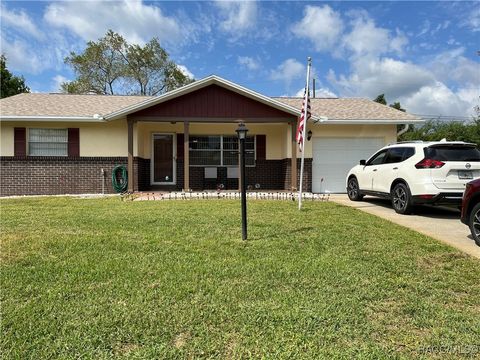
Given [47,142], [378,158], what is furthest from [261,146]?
[47,142]

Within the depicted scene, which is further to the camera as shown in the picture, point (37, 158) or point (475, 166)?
point (37, 158)

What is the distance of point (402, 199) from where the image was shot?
8062mm

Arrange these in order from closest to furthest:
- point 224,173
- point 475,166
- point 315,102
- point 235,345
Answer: point 235,345 < point 475,166 < point 224,173 < point 315,102

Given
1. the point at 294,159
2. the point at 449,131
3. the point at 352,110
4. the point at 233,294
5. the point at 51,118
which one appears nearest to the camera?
the point at 233,294

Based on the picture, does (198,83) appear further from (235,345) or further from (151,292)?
(235,345)

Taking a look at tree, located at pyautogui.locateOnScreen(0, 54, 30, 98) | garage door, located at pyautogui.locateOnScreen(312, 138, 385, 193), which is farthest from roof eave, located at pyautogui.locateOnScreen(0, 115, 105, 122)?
tree, located at pyautogui.locateOnScreen(0, 54, 30, 98)

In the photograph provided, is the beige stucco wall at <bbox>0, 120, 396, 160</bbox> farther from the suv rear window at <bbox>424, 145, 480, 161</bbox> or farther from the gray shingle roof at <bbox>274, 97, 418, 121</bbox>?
the suv rear window at <bbox>424, 145, 480, 161</bbox>

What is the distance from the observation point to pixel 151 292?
3.30 m

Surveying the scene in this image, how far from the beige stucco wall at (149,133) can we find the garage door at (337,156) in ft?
0.89

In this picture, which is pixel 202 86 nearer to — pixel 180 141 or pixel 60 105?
pixel 180 141

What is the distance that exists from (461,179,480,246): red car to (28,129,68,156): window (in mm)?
12508

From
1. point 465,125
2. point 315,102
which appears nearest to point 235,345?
point 315,102

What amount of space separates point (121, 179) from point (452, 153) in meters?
10.6

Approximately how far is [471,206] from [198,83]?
9141 millimetres
